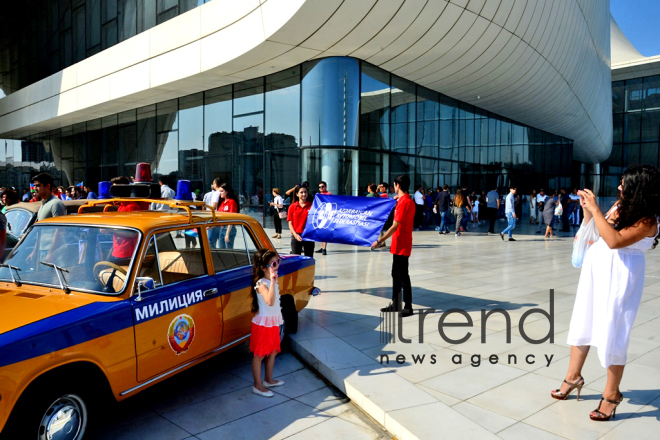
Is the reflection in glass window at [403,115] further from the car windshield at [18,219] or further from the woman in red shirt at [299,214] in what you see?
the car windshield at [18,219]

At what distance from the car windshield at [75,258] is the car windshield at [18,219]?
433 centimetres

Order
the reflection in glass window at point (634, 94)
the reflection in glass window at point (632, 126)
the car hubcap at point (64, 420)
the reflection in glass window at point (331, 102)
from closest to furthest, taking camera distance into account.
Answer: the car hubcap at point (64, 420)
the reflection in glass window at point (331, 102)
the reflection in glass window at point (634, 94)
the reflection in glass window at point (632, 126)

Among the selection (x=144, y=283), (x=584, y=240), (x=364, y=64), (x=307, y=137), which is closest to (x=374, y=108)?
(x=364, y=64)

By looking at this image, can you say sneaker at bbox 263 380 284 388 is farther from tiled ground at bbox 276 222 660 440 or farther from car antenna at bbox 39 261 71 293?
car antenna at bbox 39 261 71 293

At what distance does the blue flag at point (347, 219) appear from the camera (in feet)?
24.0

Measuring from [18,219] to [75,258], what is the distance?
5123mm

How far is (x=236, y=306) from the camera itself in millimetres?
4738

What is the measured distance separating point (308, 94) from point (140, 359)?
51.1 feet

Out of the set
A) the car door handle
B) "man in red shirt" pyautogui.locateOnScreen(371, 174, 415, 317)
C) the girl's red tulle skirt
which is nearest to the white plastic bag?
"man in red shirt" pyautogui.locateOnScreen(371, 174, 415, 317)

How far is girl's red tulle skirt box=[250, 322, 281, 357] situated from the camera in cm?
445

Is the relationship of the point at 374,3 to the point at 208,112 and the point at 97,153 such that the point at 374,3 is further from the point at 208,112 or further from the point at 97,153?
the point at 97,153

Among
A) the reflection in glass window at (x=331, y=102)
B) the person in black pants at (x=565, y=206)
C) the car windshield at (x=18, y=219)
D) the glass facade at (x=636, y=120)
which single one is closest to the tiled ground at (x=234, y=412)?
the car windshield at (x=18, y=219)

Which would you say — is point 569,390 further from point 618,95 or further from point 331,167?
point 618,95

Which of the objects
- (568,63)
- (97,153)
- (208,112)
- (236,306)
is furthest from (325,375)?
(97,153)
